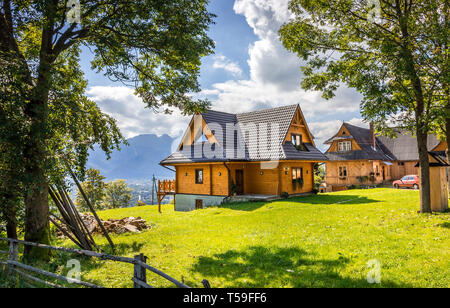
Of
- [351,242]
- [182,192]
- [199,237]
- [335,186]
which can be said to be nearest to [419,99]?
[351,242]

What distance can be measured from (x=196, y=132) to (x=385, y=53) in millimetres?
16956

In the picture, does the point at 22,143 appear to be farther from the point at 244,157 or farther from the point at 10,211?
the point at 244,157

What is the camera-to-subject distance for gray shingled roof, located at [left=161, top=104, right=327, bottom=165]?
2048 centimetres

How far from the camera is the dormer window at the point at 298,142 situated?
22516 millimetres

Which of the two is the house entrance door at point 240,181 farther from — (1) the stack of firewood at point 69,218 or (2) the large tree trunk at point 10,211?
(2) the large tree trunk at point 10,211

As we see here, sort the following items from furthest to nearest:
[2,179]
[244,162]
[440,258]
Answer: [244,162]
[2,179]
[440,258]

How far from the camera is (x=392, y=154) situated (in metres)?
36.7

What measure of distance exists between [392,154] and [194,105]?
3692 cm

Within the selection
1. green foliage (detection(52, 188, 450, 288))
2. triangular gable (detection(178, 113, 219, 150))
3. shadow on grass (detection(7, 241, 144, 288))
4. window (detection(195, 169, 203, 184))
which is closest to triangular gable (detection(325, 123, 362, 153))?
triangular gable (detection(178, 113, 219, 150))

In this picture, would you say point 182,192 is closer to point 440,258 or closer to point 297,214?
point 297,214

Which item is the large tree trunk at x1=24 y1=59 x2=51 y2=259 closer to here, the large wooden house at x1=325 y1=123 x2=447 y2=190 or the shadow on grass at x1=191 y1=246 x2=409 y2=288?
the shadow on grass at x1=191 y1=246 x2=409 y2=288

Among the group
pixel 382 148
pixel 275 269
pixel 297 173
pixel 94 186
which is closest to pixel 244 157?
pixel 297 173

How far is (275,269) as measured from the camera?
5.95m

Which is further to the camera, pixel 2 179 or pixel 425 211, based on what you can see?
pixel 425 211
